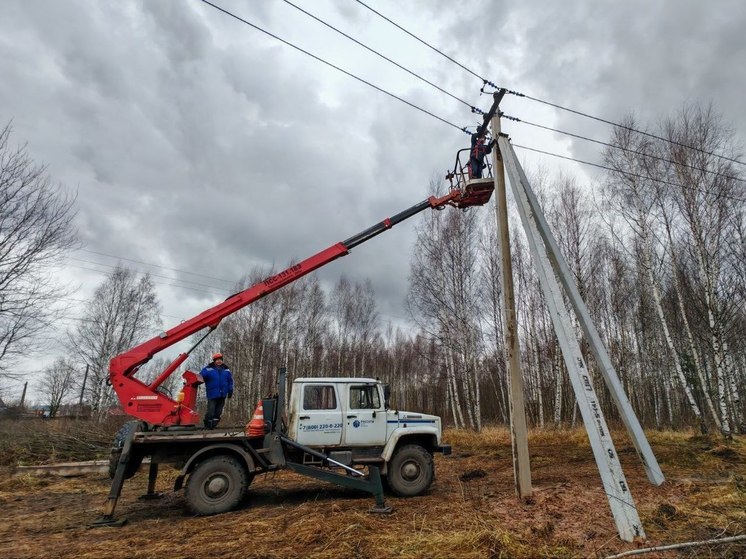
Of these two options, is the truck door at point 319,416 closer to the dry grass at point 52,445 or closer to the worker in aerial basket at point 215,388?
the worker in aerial basket at point 215,388

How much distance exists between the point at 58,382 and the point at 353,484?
166ft

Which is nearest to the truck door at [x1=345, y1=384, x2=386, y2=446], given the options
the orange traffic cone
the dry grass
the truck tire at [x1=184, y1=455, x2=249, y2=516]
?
the orange traffic cone

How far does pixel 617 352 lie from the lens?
23750 mm

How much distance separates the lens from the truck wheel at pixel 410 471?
26.4ft

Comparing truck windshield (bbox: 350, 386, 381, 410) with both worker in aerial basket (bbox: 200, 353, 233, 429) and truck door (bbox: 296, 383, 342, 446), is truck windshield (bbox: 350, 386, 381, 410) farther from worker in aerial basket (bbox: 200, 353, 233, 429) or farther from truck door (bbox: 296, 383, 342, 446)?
worker in aerial basket (bbox: 200, 353, 233, 429)

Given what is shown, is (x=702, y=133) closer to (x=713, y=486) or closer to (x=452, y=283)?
(x=452, y=283)

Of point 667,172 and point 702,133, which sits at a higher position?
point 702,133

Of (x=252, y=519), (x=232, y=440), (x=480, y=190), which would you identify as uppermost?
(x=480, y=190)

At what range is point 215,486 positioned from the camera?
7133 mm

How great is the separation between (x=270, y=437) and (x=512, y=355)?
4668mm

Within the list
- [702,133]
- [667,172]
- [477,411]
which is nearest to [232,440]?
[477,411]

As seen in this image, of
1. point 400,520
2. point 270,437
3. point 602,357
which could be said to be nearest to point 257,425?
point 270,437

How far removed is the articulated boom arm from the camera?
7.97m

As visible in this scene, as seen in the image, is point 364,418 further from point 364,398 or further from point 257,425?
point 257,425
